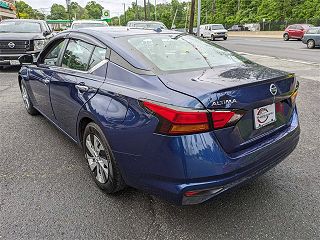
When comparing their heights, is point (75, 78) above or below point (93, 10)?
below

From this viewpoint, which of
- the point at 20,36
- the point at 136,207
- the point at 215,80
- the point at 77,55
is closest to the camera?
the point at 215,80

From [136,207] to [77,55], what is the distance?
1.78 metres

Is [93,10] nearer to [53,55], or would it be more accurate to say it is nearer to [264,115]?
[53,55]

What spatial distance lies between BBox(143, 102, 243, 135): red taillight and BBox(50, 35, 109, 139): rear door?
2.96ft

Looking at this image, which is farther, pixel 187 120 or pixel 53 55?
pixel 53 55

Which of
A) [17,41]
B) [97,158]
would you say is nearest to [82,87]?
[97,158]

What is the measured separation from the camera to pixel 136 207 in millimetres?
2936

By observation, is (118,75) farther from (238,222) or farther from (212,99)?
(238,222)

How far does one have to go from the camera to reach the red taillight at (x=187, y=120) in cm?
219

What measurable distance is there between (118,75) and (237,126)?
1116 mm

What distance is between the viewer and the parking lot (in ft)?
8.48

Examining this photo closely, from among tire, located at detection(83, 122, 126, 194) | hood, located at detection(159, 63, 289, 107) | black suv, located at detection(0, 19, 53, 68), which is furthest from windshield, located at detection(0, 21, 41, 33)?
hood, located at detection(159, 63, 289, 107)

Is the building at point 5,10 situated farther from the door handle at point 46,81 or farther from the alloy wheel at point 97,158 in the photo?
the alloy wheel at point 97,158

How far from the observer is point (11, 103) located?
672cm
